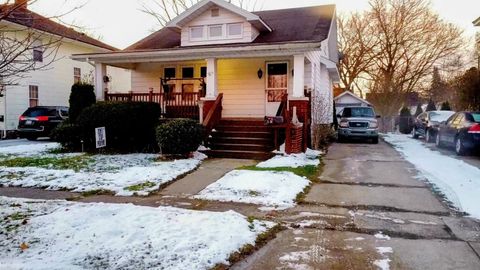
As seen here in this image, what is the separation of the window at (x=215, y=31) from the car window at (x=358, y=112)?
22.9 ft

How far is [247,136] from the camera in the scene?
13219 mm

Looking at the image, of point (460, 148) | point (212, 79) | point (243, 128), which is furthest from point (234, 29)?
point (460, 148)

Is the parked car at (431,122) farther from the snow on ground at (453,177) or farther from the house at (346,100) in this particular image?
the house at (346,100)

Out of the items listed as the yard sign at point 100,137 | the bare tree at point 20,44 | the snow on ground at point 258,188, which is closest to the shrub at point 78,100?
the yard sign at point 100,137

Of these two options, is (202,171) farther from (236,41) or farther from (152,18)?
(152,18)

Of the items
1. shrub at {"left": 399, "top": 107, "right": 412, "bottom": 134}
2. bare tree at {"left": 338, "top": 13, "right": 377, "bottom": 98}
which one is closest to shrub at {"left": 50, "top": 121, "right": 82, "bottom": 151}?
shrub at {"left": 399, "top": 107, "right": 412, "bottom": 134}

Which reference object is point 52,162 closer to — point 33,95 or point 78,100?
point 78,100

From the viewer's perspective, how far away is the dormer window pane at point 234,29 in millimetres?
16375

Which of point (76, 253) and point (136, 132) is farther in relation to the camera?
point (136, 132)

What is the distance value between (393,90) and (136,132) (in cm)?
2461

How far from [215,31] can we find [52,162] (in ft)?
29.2

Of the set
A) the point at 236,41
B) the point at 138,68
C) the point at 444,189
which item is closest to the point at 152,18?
the point at 138,68

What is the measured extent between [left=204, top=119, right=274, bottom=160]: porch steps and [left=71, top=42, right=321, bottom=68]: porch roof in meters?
2.40

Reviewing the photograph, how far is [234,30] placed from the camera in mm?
16469
